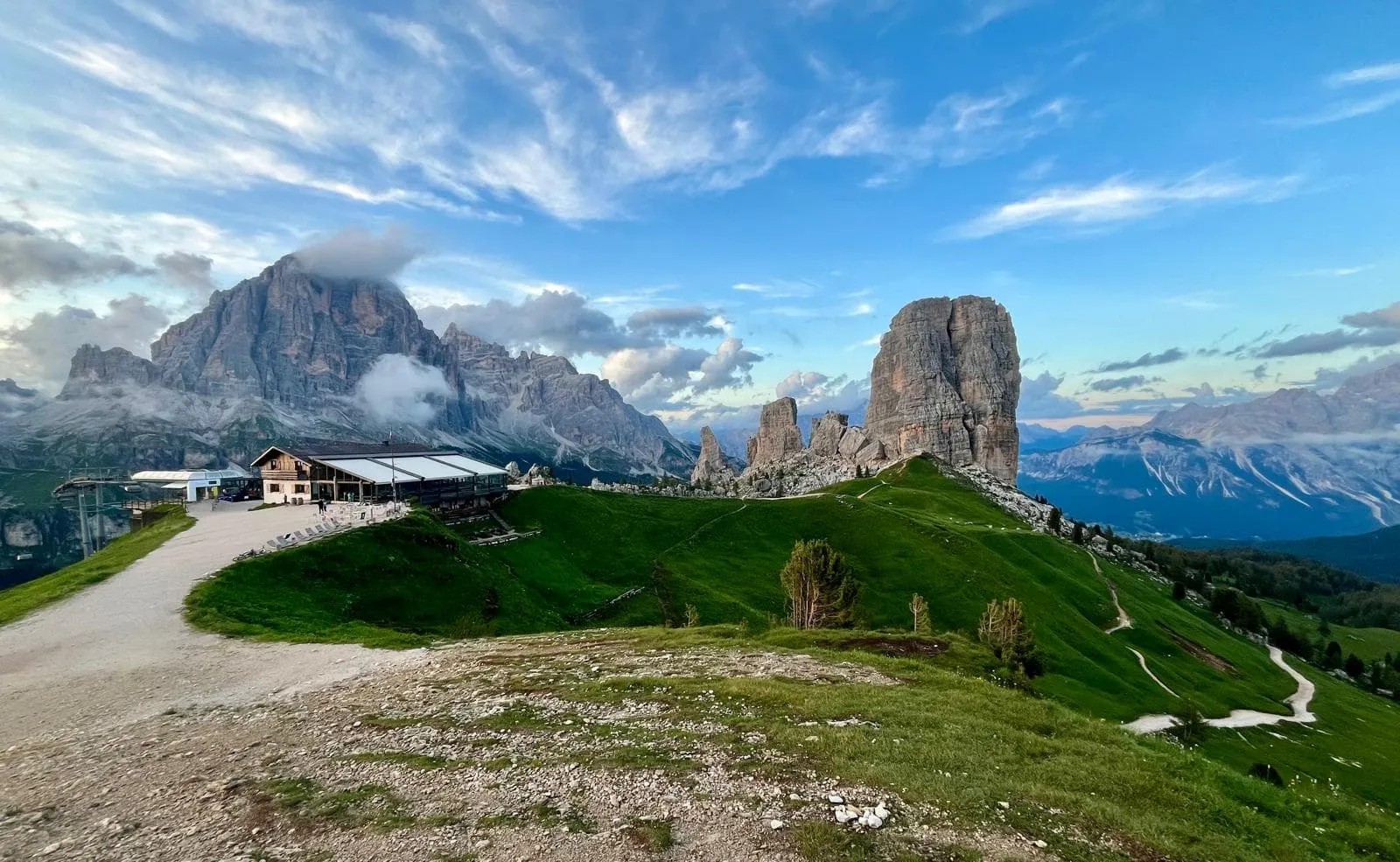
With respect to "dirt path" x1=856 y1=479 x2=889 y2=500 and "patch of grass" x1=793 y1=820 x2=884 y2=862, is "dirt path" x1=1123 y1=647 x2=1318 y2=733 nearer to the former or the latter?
"patch of grass" x1=793 y1=820 x2=884 y2=862

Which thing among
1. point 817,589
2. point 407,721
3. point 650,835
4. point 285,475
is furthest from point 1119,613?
point 285,475

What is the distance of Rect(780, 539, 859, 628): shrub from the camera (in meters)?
50.4

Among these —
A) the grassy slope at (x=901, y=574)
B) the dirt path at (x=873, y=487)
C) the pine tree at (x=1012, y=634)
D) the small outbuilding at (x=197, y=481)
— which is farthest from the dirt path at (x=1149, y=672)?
the small outbuilding at (x=197, y=481)

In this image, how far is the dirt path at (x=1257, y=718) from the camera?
57.8 m

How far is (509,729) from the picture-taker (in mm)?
19250

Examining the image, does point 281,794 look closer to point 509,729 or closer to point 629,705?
point 509,729

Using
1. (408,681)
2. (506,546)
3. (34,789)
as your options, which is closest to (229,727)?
(34,789)

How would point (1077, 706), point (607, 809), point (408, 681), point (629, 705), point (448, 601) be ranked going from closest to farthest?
point (607, 809) < point (629, 705) < point (408, 681) < point (448, 601) < point (1077, 706)

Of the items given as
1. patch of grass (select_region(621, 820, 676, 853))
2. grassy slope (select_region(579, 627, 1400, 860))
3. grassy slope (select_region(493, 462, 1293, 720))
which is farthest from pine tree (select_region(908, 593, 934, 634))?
patch of grass (select_region(621, 820, 676, 853))

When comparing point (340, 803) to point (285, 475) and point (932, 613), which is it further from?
point (285, 475)

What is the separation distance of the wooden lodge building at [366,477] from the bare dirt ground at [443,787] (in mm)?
63041

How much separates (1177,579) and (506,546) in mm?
171852

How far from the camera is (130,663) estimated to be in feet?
88.7

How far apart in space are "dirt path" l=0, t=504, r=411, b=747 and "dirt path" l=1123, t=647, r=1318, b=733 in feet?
177
